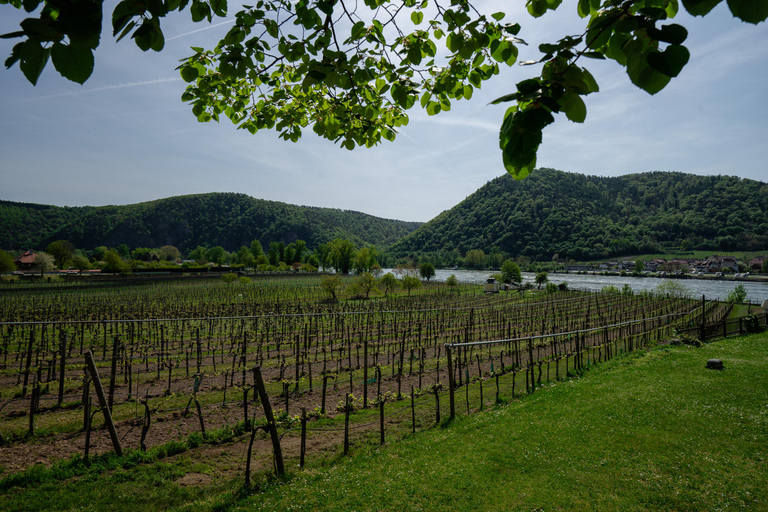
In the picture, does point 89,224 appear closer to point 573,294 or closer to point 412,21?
point 573,294

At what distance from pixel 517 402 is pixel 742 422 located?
4.48 metres

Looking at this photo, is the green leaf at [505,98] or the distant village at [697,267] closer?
the green leaf at [505,98]

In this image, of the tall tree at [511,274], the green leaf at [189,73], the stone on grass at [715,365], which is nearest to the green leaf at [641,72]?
the green leaf at [189,73]

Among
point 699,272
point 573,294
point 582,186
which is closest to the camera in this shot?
point 573,294

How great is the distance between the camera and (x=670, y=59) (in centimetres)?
109

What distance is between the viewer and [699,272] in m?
93.1

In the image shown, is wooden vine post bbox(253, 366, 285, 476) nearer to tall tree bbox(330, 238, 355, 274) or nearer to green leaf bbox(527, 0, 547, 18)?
green leaf bbox(527, 0, 547, 18)

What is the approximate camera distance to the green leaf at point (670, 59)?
1.07 m

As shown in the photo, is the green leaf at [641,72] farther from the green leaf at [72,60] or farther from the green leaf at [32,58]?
the green leaf at [32,58]

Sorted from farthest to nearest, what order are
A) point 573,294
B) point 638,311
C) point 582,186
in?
point 582,186 → point 573,294 → point 638,311

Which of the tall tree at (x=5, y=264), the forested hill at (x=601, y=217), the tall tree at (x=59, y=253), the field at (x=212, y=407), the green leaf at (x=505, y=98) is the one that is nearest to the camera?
the green leaf at (x=505, y=98)

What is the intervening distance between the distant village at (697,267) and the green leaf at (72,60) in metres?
120

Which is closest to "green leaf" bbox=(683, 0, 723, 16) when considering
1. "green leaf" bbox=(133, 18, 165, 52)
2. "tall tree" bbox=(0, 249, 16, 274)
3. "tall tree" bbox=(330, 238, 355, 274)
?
"green leaf" bbox=(133, 18, 165, 52)

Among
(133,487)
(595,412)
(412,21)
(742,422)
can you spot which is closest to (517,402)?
(595,412)
